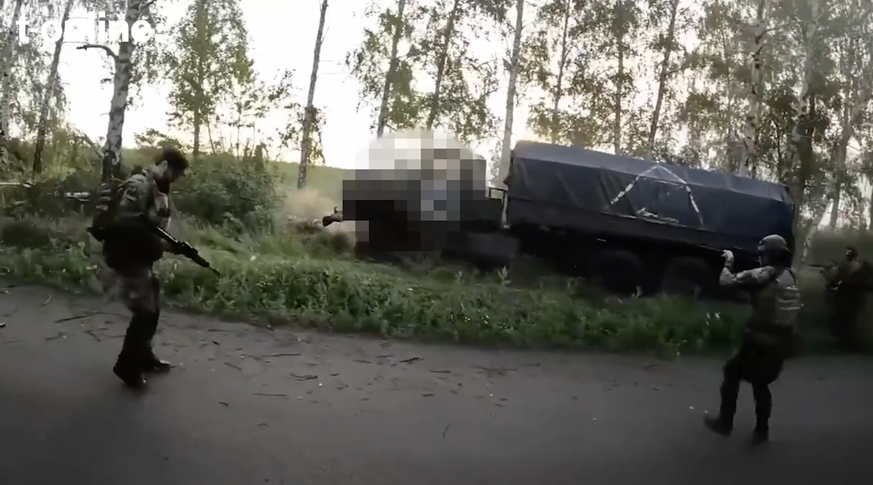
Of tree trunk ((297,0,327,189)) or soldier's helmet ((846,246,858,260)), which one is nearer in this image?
tree trunk ((297,0,327,189))

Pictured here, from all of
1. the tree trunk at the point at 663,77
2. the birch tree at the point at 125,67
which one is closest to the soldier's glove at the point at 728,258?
the tree trunk at the point at 663,77

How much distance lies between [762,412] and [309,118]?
1.52m

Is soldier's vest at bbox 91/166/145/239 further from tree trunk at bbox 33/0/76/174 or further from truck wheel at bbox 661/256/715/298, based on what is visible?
truck wheel at bbox 661/256/715/298

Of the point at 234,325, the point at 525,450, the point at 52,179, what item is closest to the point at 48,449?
the point at 234,325

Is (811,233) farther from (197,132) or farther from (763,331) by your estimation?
(197,132)

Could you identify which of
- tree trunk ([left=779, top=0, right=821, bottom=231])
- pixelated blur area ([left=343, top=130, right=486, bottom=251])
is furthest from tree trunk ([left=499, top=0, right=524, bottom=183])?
tree trunk ([left=779, top=0, right=821, bottom=231])

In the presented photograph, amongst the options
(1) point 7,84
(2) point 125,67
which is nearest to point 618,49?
(2) point 125,67

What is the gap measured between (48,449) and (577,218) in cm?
152

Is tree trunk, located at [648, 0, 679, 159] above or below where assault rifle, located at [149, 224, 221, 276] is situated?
above

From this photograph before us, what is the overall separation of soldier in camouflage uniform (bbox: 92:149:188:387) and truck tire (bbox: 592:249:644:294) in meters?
1.16

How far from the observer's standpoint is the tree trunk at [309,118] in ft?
5.92

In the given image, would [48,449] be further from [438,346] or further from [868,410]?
[868,410]

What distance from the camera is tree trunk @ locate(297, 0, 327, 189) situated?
→ 1.80 metres

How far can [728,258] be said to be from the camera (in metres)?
1.82
